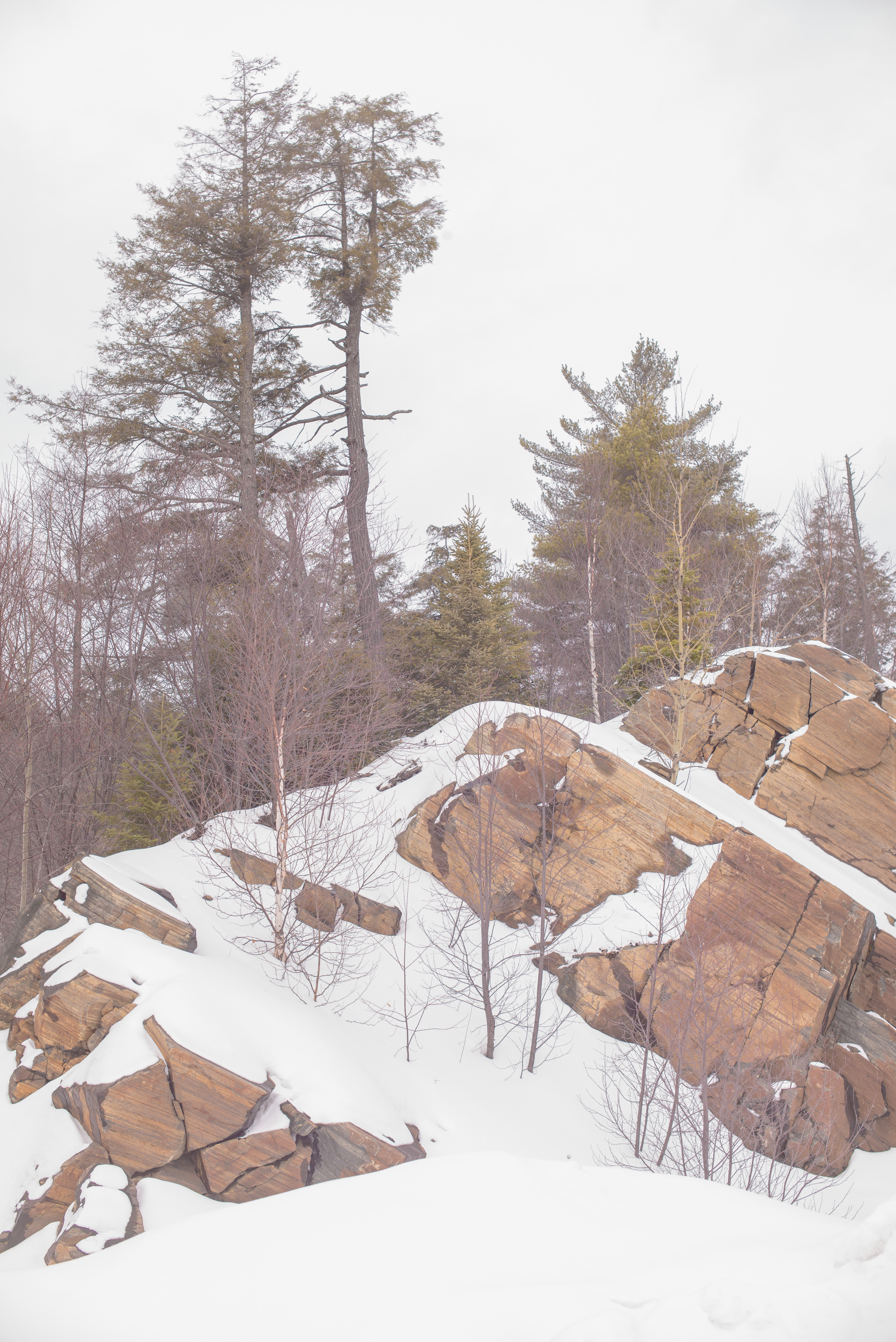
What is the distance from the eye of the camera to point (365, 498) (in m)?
17.4

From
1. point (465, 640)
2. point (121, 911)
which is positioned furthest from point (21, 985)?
point (465, 640)

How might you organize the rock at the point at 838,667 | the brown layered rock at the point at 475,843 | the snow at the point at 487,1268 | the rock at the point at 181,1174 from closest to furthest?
the snow at the point at 487,1268, the rock at the point at 181,1174, the brown layered rock at the point at 475,843, the rock at the point at 838,667

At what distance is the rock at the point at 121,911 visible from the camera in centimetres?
874

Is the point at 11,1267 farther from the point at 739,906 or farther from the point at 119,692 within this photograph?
the point at 119,692

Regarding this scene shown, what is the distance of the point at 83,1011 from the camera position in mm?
7633

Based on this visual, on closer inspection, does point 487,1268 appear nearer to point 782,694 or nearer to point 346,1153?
point 346,1153

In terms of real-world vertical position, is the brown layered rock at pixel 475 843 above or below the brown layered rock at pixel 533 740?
below

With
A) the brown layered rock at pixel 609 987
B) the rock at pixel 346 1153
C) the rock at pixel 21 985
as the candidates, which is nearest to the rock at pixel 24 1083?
the rock at pixel 21 985

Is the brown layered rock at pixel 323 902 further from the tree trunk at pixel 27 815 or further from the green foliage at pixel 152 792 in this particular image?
the tree trunk at pixel 27 815

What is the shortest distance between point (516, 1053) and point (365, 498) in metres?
12.3

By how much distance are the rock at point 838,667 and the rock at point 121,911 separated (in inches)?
493

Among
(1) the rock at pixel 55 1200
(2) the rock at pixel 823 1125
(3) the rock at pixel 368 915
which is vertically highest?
(3) the rock at pixel 368 915

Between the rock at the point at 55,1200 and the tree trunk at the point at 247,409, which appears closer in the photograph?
the rock at the point at 55,1200

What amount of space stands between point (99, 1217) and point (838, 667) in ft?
49.5
